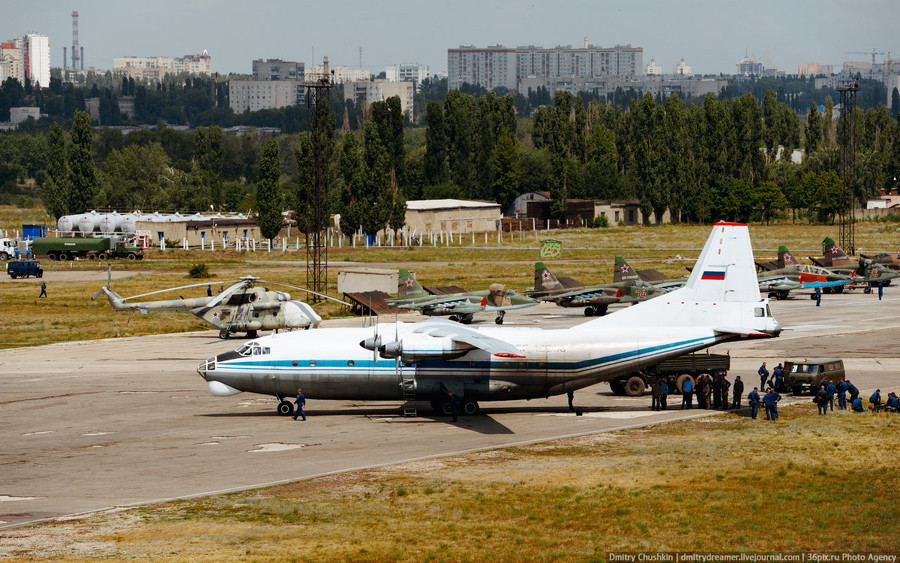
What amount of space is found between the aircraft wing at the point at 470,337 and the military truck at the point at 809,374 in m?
13.7

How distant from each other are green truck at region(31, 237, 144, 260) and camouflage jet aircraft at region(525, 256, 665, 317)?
65.5 metres

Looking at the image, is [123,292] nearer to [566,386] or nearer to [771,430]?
[566,386]

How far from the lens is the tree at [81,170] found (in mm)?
140875

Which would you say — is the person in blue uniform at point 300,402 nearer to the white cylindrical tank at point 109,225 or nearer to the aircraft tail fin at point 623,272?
the aircraft tail fin at point 623,272

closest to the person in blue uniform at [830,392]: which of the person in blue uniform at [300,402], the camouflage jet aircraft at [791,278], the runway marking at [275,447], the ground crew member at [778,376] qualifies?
the ground crew member at [778,376]

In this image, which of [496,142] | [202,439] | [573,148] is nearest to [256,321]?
[202,439]

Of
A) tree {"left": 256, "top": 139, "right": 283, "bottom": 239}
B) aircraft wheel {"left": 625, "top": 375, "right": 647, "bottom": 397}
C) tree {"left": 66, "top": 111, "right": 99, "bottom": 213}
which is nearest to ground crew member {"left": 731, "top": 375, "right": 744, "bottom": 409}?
aircraft wheel {"left": 625, "top": 375, "right": 647, "bottom": 397}

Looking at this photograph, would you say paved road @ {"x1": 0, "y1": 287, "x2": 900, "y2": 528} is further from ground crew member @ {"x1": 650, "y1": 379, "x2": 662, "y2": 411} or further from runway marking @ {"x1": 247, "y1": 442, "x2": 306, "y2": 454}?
ground crew member @ {"x1": 650, "y1": 379, "x2": 662, "y2": 411}

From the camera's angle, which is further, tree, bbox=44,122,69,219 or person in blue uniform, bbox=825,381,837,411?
tree, bbox=44,122,69,219

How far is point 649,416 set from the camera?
39.5 metres

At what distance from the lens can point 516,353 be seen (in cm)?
3744

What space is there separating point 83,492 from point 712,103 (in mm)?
139848

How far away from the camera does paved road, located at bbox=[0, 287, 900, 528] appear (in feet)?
97.4

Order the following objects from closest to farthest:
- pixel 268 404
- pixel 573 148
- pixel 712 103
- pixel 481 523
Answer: pixel 481 523 < pixel 268 404 < pixel 712 103 < pixel 573 148
